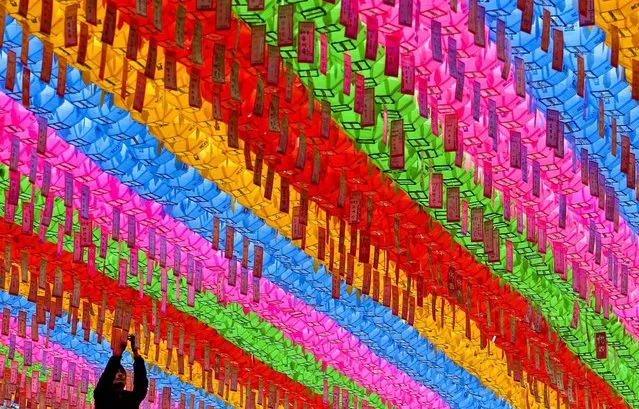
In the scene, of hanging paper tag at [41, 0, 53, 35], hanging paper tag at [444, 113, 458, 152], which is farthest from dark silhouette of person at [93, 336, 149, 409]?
hanging paper tag at [444, 113, 458, 152]

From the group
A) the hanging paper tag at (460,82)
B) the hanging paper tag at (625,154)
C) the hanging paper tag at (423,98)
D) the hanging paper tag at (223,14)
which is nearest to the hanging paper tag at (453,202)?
the hanging paper tag at (423,98)

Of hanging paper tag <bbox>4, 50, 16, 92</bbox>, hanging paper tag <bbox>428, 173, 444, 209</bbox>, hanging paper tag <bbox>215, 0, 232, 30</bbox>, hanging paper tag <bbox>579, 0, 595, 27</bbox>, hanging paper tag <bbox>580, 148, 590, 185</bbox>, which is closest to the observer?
hanging paper tag <bbox>579, 0, 595, 27</bbox>

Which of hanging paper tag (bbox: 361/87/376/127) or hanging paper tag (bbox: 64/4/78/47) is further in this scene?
hanging paper tag (bbox: 361/87/376/127)

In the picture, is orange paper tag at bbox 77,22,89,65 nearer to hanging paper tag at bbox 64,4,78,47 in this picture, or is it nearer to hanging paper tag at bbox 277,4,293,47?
hanging paper tag at bbox 64,4,78,47

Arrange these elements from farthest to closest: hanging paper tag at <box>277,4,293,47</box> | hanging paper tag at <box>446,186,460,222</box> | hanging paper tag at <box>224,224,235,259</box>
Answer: hanging paper tag at <box>224,224,235,259</box>, hanging paper tag at <box>446,186,460,222</box>, hanging paper tag at <box>277,4,293,47</box>

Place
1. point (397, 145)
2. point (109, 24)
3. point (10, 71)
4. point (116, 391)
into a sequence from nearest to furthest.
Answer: point (116, 391), point (109, 24), point (10, 71), point (397, 145)

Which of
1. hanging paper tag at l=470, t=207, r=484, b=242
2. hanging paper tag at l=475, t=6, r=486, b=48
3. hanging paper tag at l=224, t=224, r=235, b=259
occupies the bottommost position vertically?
hanging paper tag at l=224, t=224, r=235, b=259

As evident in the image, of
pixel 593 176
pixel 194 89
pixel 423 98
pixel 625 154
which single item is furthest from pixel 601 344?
pixel 194 89

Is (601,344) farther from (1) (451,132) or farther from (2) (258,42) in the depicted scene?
(2) (258,42)

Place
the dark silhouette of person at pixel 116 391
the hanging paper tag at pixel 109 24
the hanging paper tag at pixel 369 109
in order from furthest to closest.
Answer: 1. the hanging paper tag at pixel 369 109
2. the hanging paper tag at pixel 109 24
3. the dark silhouette of person at pixel 116 391

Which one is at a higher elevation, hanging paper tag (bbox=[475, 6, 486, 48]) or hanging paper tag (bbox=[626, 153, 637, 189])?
hanging paper tag (bbox=[475, 6, 486, 48])

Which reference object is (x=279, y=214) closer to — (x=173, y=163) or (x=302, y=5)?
(x=173, y=163)

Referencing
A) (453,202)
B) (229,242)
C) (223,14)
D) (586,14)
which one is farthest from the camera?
(229,242)

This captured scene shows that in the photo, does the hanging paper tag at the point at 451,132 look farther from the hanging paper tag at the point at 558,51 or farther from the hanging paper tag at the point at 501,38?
the hanging paper tag at the point at 558,51
